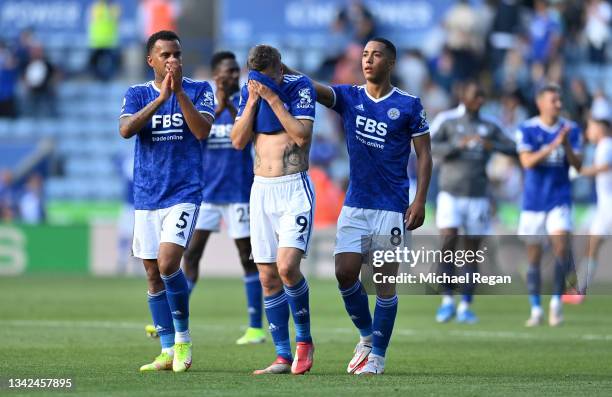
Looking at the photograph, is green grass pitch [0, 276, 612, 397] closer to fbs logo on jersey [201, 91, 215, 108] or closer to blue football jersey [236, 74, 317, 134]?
blue football jersey [236, 74, 317, 134]

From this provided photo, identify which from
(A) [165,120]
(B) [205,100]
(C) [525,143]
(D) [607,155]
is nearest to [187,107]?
(A) [165,120]

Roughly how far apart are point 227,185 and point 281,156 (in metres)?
3.75

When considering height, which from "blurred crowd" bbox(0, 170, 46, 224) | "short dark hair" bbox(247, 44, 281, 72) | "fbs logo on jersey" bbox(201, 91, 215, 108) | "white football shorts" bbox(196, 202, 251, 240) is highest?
"short dark hair" bbox(247, 44, 281, 72)

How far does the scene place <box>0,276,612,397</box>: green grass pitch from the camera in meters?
9.07

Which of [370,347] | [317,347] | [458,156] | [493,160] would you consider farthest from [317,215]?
[370,347]

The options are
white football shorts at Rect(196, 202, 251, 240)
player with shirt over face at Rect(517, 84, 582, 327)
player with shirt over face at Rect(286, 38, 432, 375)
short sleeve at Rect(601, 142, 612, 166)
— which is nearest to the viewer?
player with shirt over face at Rect(286, 38, 432, 375)

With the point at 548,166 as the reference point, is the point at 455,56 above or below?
above

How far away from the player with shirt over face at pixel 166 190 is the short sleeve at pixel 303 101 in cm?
75

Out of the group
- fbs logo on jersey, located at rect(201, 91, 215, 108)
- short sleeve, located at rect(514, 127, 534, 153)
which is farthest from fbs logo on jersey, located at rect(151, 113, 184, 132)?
short sleeve, located at rect(514, 127, 534, 153)

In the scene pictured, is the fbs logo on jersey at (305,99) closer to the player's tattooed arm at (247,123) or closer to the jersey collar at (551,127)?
the player's tattooed arm at (247,123)

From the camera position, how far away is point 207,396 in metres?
8.41

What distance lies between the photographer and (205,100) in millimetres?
10367

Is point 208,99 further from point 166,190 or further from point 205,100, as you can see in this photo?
point 166,190

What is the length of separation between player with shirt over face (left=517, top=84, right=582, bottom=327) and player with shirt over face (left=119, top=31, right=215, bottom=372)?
6685 millimetres
